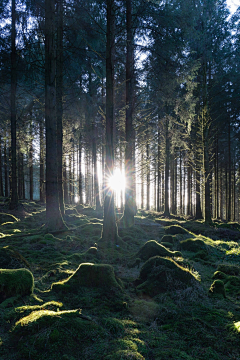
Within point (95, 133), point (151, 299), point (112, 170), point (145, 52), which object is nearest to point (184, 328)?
point (151, 299)

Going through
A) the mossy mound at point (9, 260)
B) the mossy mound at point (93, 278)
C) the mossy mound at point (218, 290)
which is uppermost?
the mossy mound at point (9, 260)

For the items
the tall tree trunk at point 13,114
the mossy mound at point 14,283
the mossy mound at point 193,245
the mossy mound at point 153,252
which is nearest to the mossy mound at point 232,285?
the mossy mound at point 153,252

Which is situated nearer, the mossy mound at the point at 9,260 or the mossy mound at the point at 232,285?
the mossy mound at the point at 9,260

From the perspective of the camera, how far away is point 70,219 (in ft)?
43.8

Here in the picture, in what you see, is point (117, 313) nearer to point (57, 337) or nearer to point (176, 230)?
point (57, 337)

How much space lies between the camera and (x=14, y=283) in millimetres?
3486

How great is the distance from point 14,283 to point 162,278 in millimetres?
2939

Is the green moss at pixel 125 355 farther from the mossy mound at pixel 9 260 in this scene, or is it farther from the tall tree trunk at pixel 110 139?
the tall tree trunk at pixel 110 139

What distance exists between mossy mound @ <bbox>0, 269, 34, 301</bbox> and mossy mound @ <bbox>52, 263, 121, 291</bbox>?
25.3 inches

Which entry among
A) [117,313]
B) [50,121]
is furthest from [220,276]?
[50,121]

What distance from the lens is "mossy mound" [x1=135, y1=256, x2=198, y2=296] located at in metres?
4.48

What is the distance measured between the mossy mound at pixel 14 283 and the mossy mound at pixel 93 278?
0.64 meters

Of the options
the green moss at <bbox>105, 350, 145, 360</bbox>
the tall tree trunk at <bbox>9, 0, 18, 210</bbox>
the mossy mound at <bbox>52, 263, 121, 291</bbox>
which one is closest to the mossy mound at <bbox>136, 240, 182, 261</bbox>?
the mossy mound at <bbox>52, 263, 121, 291</bbox>

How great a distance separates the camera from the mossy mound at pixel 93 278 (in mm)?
4234
